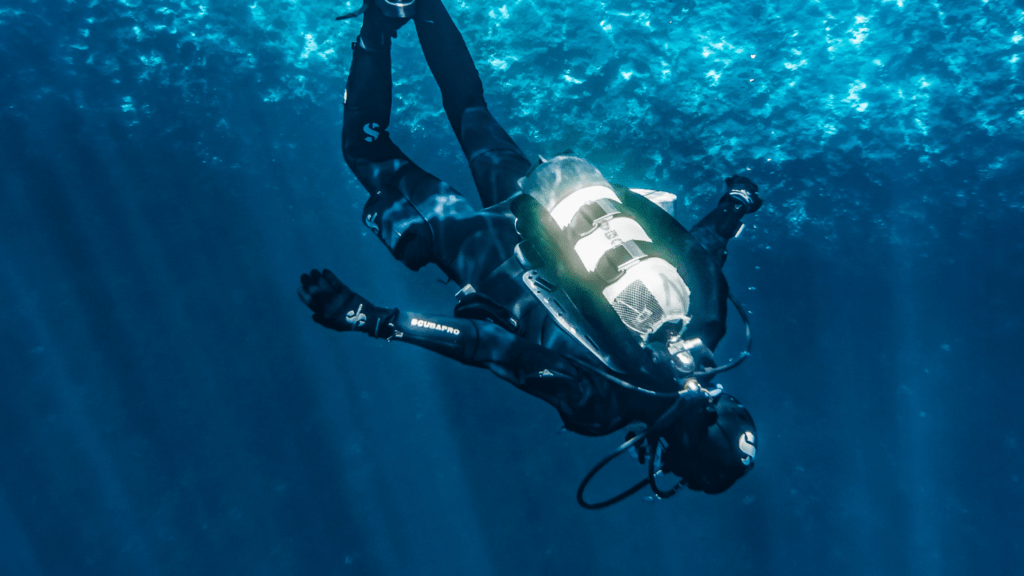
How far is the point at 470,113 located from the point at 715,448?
3.08 m

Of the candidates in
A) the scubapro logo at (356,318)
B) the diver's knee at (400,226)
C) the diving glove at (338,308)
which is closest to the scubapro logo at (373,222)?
the diver's knee at (400,226)

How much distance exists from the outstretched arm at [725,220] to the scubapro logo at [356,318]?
2.60 metres

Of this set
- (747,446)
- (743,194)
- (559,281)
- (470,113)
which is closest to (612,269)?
(559,281)

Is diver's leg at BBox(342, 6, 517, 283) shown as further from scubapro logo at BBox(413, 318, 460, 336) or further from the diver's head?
the diver's head

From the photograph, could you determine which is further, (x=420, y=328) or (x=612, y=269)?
(x=420, y=328)

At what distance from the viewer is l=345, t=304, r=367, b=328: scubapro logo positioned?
262cm

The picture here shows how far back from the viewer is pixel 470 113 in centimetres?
390

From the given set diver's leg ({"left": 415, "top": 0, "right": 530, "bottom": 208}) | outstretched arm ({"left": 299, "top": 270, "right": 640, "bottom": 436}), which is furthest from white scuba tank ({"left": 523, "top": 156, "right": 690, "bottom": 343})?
diver's leg ({"left": 415, "top": 0, "right": 530, "bottom": 208})

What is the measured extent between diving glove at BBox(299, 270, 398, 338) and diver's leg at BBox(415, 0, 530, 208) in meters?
1.55

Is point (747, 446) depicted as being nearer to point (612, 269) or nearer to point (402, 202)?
point (612, 269)

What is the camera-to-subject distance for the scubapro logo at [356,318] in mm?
2615

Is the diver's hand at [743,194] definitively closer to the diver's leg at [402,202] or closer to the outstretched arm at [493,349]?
the diver's leg at [402,202]

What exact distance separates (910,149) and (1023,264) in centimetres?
402

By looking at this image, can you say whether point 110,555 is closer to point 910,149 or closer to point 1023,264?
point 910,149
